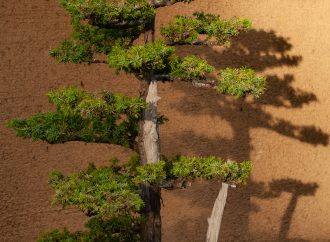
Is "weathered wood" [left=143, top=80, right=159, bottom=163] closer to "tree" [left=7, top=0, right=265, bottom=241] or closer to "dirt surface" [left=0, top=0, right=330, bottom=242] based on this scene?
"tree" [left=7, top=0, right=265, bottom=241]

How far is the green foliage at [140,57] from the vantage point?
2.34 m

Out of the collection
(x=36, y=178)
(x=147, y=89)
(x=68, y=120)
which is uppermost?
(x=147, y=89)

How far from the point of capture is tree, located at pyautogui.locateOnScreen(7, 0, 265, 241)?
2.34 m

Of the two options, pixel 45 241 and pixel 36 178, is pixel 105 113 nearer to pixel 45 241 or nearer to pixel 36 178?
pixel 45 241

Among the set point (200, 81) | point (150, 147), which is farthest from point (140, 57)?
point (150, 147)

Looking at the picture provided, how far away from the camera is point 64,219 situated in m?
3.72

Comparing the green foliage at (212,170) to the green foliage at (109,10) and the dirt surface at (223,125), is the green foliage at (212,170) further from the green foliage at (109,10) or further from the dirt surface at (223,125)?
the dirt surface at (223,125)

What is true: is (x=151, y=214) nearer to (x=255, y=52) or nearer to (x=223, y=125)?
(x=223, y=125)

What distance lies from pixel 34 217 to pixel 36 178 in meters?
0.22

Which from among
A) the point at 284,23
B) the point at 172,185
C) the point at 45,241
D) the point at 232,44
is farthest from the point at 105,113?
the point at 284,23

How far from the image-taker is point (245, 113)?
406 centimetres

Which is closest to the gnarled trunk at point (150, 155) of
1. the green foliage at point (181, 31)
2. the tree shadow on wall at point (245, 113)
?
the green foliage at point (181, 31)

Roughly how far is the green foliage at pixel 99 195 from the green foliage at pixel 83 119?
0.21 m

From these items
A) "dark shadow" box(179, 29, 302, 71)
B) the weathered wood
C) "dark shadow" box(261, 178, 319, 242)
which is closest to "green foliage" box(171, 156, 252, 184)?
the weathered wood
